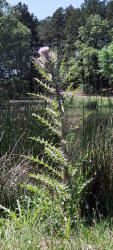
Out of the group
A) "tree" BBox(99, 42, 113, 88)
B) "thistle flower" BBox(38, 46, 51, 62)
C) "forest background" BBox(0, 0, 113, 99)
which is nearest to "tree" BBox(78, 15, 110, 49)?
"forest background" BBox(0, 0, 113, 99)

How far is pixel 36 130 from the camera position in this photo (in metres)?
2.84

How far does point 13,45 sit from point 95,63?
936 cm

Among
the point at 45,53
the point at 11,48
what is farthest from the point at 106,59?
the point at 45,53

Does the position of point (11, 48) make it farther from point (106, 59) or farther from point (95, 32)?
point (95, 32)

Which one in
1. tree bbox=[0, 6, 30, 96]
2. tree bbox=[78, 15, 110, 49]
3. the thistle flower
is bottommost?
the thistle flower

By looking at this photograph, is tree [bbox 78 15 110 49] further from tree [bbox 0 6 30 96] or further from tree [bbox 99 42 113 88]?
tree [bbox 0 6 30 96]

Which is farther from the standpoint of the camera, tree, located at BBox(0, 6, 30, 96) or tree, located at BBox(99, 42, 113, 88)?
tree, located at BBox(99, 42, 113, 88)

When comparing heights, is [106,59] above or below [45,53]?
above

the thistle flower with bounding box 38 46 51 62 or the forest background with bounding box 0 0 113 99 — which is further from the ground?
the forest background with bounding box 0 0 113 99

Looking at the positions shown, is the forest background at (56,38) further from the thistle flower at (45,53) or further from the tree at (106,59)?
the thistle flower at (45,53)

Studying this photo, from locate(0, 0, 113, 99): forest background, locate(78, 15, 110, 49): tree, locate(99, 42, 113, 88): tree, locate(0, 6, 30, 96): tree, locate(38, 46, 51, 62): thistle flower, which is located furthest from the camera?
locate(78, 15, 110, 49): tree

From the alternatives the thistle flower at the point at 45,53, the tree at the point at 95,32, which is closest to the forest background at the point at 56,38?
the tree at the point at 95,32

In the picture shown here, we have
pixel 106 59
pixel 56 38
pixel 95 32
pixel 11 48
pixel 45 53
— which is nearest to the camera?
pixel 45 53

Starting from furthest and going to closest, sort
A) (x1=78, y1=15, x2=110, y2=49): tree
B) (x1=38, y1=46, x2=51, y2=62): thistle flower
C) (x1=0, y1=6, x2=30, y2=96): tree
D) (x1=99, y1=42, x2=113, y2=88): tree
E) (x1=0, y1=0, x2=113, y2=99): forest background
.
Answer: (x1=78, y1=15, x2=110, y2=49): tree → (x1=99, y1=42, x2=113, y2=88): tree → (x1=0, y1=0, x2=113, y2=99): forest background → (x1=0, y1=6, x2=30, y2=96): tree → (x1=38, y1=46, x2=51, y2=62): thistle flower
